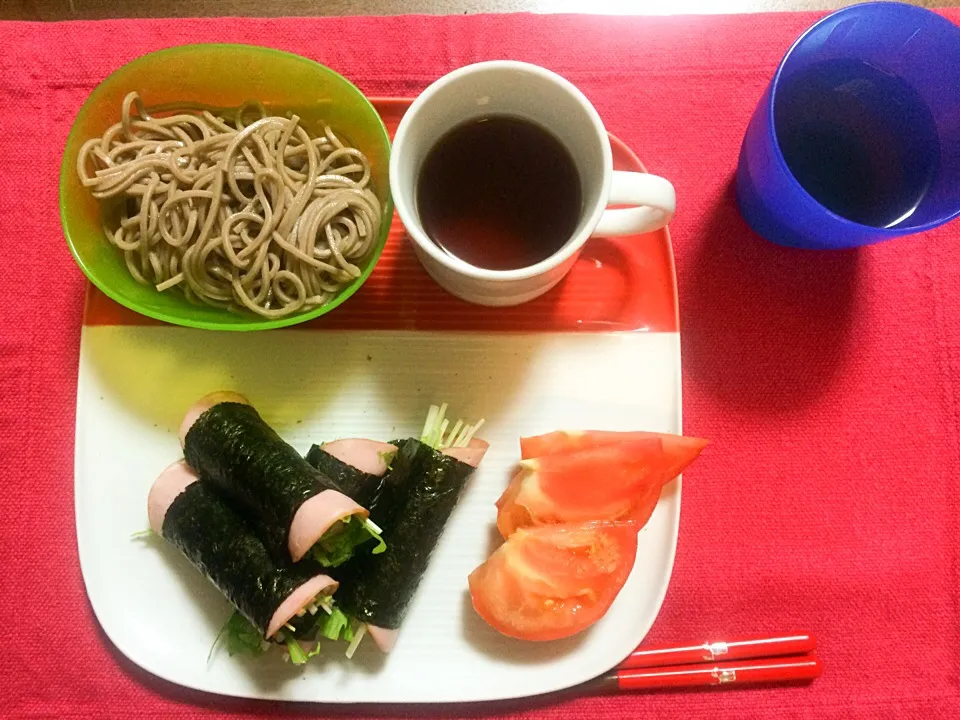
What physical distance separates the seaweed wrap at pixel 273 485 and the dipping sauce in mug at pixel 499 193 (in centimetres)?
32

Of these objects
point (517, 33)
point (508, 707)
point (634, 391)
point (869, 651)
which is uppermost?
point (517, 33)

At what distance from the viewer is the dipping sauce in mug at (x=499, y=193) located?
0.87m

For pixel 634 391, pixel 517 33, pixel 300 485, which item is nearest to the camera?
pixel 300 485

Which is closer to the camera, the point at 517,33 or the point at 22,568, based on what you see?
the point at 22,568

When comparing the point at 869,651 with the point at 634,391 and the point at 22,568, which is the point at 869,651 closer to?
the point at 634,391

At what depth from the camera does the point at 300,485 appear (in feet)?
2.81

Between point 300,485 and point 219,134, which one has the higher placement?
point 219,134

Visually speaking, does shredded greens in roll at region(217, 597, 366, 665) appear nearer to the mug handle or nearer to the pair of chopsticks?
the pair of chopsticks

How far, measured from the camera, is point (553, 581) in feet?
2.84

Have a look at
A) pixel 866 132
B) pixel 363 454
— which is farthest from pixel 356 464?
pixel 866 132

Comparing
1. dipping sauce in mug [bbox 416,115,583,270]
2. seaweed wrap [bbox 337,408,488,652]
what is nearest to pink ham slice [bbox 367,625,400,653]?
seaweed wrap [bbox 337,408,488,652]

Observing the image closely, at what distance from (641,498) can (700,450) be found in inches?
3.9

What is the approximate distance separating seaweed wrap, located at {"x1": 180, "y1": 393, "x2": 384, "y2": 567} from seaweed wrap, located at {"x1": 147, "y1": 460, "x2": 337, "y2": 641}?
0.02 metres

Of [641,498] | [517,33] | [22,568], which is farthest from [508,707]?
[517,33]
